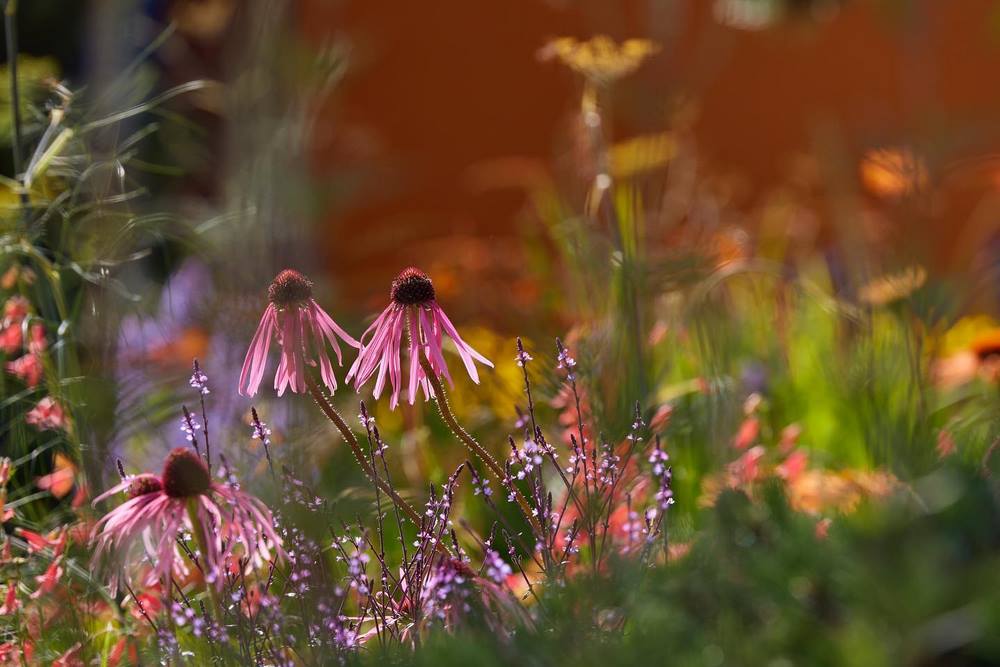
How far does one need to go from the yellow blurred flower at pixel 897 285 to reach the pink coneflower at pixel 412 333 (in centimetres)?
43

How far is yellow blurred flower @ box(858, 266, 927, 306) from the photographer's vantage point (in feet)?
3.91

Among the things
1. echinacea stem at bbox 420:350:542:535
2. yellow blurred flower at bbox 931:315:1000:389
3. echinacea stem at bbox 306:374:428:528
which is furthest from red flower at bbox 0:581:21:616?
yellow blurred flower at bbox 931:315:1000:389

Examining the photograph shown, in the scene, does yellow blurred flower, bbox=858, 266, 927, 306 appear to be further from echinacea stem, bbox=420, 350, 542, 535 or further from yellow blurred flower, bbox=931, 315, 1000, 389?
echinacea stem, bbox=420, 350, 542, 535

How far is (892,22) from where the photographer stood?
0.98 metres

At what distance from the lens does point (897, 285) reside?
5.60ft

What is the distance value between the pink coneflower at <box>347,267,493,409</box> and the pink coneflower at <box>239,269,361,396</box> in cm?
4

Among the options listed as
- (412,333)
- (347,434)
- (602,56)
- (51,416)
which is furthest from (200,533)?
(602,56)

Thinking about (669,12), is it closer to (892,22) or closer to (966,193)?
(892,22)

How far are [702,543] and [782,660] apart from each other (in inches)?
7.0

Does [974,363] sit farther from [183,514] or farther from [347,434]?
[183,514]

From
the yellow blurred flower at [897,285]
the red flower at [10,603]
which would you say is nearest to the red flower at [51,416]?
the red flower at [10,603]

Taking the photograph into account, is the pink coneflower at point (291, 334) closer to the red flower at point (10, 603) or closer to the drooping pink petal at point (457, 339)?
the drooping pink petal at point (457, 339)

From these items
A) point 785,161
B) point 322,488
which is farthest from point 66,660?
point 785,161

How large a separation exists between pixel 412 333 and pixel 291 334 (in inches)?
5.0
